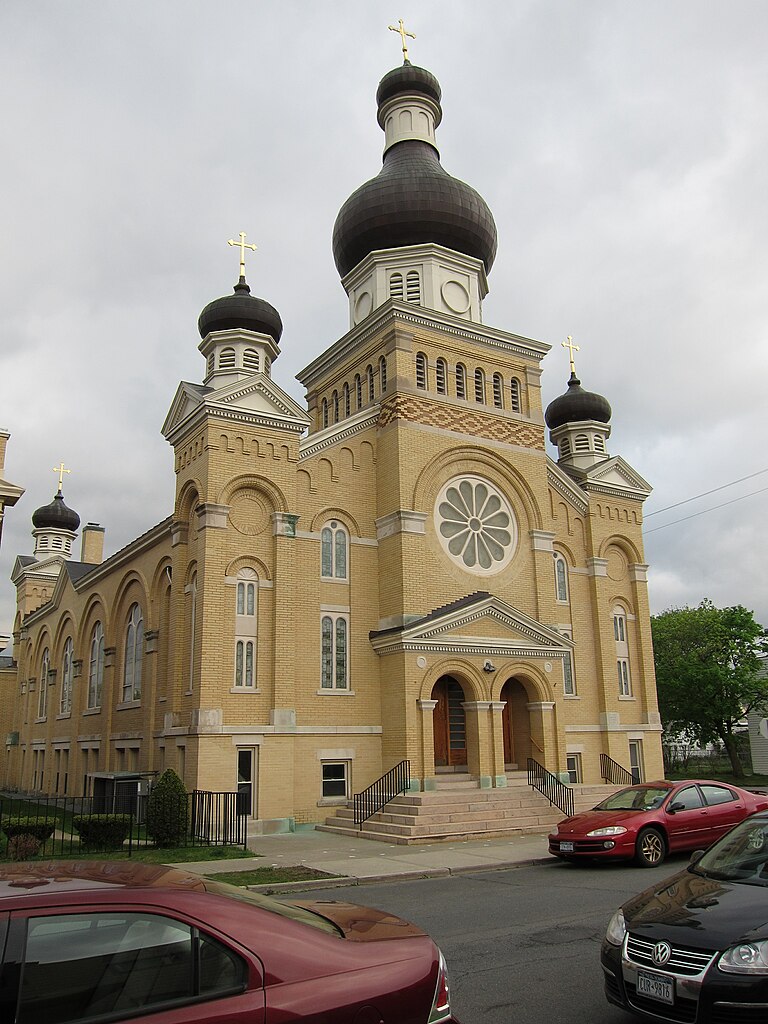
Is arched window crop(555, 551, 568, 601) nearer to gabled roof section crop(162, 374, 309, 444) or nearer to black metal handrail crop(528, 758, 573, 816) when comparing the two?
black metal handrail crop(528, 758, 573, 816)

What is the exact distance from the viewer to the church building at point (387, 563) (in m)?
22.0

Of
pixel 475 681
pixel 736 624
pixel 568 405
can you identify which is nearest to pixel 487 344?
pixel 568 405

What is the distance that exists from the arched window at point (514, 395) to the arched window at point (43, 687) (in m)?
23.8

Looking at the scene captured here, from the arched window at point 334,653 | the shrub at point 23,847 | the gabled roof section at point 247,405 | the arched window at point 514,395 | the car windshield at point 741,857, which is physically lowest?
the shrub at point 23,847

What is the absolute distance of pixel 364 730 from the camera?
75.8 ft

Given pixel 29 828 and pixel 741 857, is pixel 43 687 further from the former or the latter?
pixel 741 857

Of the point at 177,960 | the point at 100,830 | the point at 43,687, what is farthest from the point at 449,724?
the point at 43,687

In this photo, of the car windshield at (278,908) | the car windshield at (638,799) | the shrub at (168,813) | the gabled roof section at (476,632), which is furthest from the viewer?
the gabled roof section at (476,632)

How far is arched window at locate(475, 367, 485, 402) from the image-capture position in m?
27.2

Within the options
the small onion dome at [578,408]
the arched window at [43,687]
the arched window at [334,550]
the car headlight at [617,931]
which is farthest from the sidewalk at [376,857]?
the arched window at [43,687]

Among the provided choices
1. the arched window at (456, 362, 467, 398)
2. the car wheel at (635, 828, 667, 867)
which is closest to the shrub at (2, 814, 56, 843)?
the car wheel at (635, 828, 667, 867)

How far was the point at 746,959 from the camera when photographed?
5.28 m

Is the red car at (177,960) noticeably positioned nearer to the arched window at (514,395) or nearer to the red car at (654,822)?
the red car at (654,822)

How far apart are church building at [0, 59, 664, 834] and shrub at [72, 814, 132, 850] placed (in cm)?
377
